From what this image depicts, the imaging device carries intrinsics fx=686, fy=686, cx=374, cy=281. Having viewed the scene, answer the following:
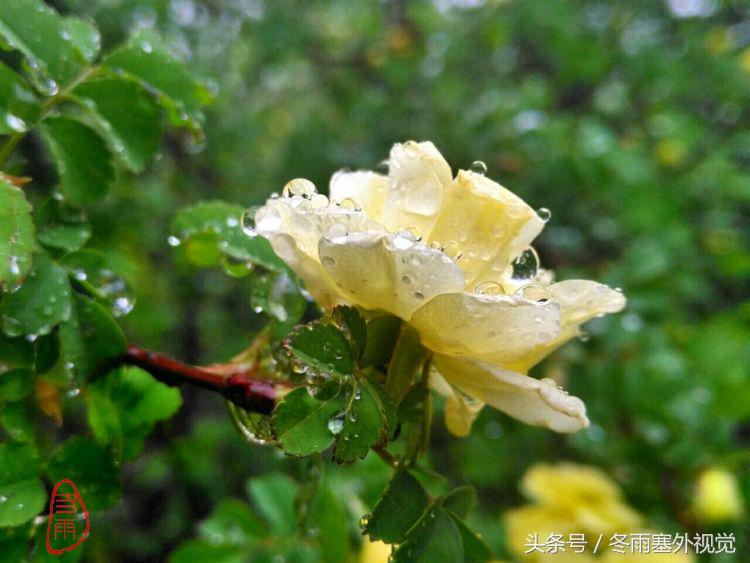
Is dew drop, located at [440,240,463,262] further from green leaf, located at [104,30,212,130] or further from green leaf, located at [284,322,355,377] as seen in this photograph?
green leaf, located at [104,30,212,130]

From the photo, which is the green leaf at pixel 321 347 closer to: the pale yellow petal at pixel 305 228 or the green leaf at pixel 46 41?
the pale yellow petal at pixel 305 228

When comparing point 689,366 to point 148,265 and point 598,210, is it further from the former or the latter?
point 148,265

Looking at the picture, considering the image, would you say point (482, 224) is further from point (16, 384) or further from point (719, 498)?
point (719, 498)

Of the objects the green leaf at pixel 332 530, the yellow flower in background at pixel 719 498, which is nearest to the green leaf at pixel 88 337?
the green leaf at pixel 332 530

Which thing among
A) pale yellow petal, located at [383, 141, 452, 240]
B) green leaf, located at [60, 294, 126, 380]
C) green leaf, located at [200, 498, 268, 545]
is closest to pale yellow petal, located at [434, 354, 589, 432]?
pale yellow petal, located at [383, 141, 452, 240]

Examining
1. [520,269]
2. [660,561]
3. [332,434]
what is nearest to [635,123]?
[660,561]

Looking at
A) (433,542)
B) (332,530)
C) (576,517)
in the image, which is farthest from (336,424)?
(576,517)
